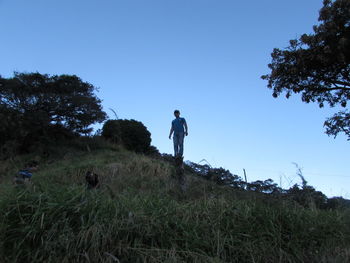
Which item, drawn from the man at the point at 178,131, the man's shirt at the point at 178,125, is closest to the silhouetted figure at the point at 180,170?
the man at the point at 178,131

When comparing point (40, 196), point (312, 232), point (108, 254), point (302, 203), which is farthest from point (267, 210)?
point (40, 196)

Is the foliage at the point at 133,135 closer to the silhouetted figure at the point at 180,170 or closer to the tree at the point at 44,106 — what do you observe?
the tree at the point at 44,106

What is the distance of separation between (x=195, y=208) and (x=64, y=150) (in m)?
15.7

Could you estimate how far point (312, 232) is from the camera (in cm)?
432

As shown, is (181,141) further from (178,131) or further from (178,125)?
(178,125)

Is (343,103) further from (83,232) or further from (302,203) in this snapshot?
(83,232)

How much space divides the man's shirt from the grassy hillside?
4.35 metres

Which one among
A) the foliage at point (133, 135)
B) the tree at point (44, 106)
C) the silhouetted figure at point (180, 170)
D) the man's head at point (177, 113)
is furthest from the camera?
the foliage at point (133, 135)

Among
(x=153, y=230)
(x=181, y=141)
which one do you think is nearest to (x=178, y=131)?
(x=181, y=141)

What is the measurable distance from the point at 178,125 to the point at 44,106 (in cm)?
1270

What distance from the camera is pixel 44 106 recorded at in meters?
19.3

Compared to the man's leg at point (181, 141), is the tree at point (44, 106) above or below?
above

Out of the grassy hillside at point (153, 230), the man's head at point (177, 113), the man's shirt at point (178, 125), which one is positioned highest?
the man's head at point (177, 113)

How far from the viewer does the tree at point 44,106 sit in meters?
18.5
